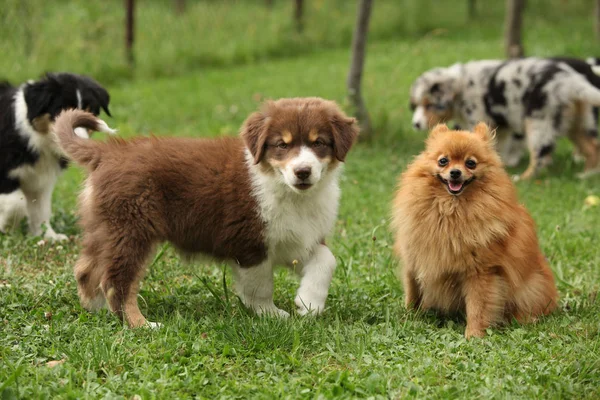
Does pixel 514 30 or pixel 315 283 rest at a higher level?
pixel 514 30

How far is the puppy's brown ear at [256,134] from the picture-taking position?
168 inches

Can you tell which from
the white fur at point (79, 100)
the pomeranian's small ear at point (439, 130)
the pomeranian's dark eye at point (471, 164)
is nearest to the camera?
the pomeranian's dark eye at point (471, 164)

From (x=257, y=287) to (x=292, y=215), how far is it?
49 centimetres

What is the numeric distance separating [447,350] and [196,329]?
1.40 m

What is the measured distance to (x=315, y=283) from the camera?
4375 millimetres

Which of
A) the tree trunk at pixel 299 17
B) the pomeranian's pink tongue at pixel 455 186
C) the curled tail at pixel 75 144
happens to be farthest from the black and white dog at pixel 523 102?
the tree trunk at pixel 299 17

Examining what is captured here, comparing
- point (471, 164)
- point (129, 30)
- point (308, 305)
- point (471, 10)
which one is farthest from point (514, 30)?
point (471, 10)

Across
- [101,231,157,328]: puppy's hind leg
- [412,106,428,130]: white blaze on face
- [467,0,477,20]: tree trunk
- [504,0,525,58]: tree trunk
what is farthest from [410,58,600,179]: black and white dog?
[467,0,477,20]: tree trunk

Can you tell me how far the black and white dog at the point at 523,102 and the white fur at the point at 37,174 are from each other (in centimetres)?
419

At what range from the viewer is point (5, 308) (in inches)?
172

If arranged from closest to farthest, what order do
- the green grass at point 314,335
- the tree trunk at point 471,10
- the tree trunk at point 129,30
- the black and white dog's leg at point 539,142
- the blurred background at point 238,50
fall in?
the green grass at point 314,335, the black and white dog's leg at point 539,142, the blurred background at point 238,50, the tree trunk at point 129,30, the tree trunk at point 471,10

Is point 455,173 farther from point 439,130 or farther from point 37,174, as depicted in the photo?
point 37,174

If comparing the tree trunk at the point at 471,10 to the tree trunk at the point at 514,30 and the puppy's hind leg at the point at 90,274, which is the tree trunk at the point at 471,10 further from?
the puppy's hind leg at the point at 90,274

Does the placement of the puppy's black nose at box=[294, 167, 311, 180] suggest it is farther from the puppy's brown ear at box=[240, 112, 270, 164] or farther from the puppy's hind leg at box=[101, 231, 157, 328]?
the puppy's hind leg at box=[101, 231, 157, 328]
